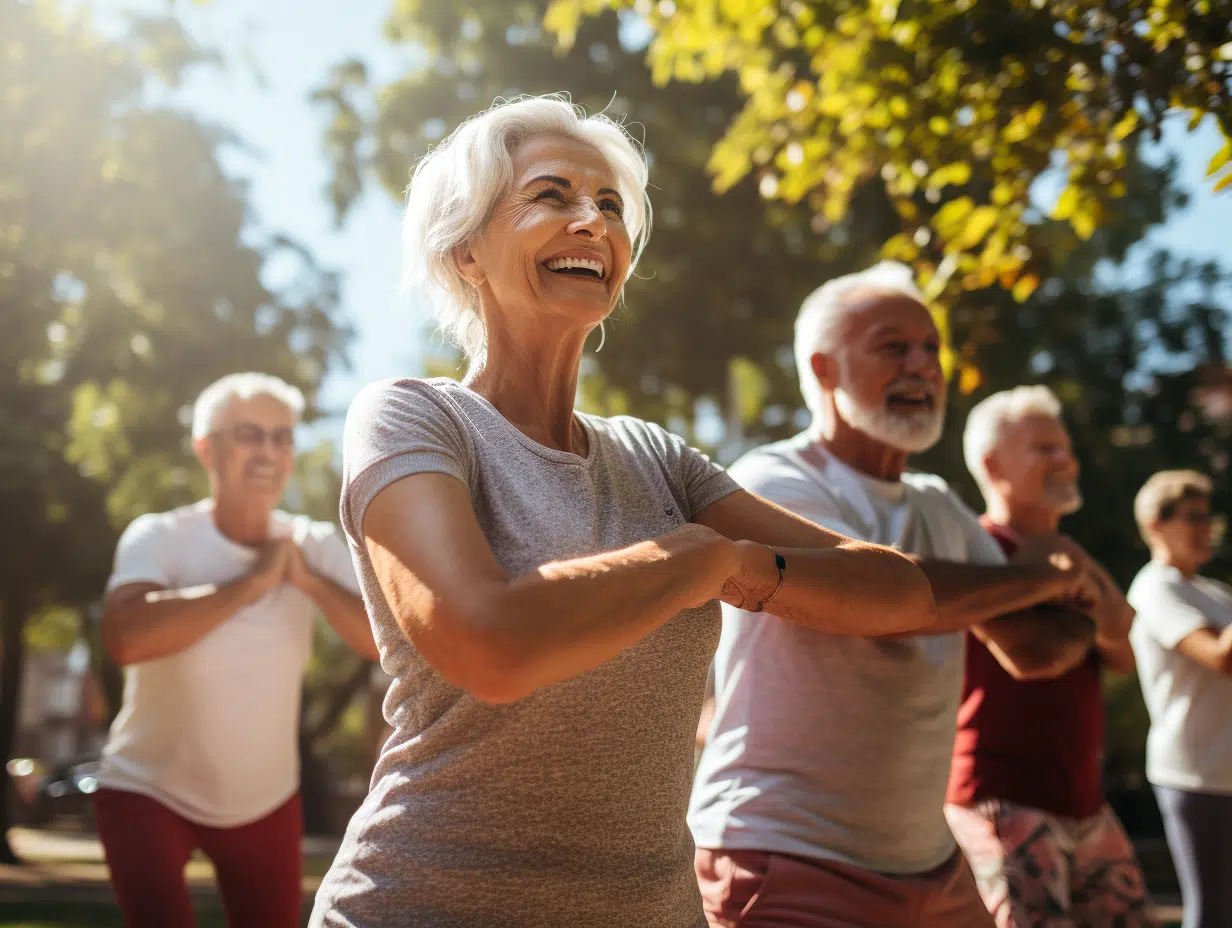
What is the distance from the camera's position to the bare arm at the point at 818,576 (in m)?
2.02

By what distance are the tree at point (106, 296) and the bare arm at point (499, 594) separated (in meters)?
13.4

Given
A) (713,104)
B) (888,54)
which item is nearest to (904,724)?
(888,54)

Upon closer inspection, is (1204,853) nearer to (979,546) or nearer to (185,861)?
(979,546)

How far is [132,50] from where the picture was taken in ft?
47.6

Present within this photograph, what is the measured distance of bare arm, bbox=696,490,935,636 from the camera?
202cm

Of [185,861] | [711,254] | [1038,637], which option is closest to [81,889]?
[711,254]

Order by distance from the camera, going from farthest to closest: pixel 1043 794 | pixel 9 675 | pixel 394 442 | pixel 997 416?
1. pixel 9 675
2. pixel 997 416
3. pixel 1043 794
4. pixel 394 442

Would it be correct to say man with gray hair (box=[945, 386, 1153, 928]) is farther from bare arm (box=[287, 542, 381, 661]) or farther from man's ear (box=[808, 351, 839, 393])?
bare arm (box=[287, 542, 381, 661])

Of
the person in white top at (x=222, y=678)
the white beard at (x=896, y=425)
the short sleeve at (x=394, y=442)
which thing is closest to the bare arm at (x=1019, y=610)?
the white beard at (x=896, y=425)

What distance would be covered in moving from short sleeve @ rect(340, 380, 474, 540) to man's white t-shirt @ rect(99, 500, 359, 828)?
235 centimetres

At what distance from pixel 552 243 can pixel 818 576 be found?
2.29 ft

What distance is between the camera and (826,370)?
141 inches

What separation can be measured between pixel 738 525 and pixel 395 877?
2.78ft

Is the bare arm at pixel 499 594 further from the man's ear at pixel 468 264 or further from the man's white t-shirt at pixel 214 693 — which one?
the man's white t-shirt at pixel 214 693
